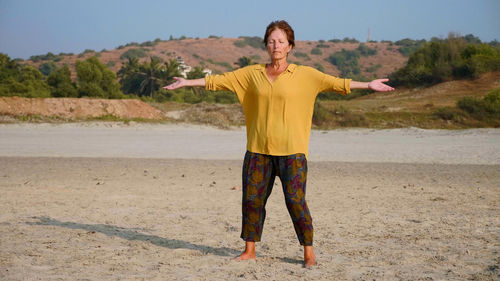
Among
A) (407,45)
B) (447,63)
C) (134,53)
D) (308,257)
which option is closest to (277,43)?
(308,257)

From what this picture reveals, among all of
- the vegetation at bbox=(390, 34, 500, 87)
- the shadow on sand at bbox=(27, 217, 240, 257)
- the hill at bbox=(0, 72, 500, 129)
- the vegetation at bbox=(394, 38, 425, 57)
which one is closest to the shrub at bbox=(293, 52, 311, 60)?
the vegetation at bbox=(394, 38, 425, 57)

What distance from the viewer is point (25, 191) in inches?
367

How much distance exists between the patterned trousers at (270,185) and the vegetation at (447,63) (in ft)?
94.6

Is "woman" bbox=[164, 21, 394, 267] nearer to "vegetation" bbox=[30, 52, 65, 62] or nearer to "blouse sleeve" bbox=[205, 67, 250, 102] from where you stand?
"blouse sleeve" bbox=[205, 67, 250, 102]

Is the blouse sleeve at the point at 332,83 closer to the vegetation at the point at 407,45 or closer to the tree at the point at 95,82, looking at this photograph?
the tree at the point at 95,82

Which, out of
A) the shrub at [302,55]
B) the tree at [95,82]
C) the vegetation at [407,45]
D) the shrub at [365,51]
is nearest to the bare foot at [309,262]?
the tree at [95,82]

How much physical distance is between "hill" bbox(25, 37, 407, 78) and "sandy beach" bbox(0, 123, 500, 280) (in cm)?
8454

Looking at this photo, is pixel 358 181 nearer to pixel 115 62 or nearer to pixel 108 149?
pixel 108 149

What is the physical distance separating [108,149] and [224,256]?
504 inches

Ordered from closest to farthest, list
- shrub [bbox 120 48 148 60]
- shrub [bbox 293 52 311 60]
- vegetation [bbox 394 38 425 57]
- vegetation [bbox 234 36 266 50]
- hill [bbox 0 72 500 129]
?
hill [bbox 0 72 500 129] < shrub [bbox 120 48 148 60] < vegetation [bbox 394 38 425 57] < shrub [bbox 293 52 311 60] < vegetation [bbox 234 36 266 50]

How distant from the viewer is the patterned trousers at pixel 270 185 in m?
4.50

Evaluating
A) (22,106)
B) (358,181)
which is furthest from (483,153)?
(22,106)

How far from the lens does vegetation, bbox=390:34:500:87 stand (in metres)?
31.4

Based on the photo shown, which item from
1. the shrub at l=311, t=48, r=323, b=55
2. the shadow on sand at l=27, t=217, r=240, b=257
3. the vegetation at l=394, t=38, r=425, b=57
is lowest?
the shadow on sand at l=27, t=217, r=240, b=257
